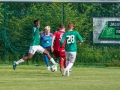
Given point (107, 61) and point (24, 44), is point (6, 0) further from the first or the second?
point (107, 61)

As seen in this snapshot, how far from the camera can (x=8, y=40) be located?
30.5 metres

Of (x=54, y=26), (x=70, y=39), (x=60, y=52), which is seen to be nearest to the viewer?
(x=70, y=39)

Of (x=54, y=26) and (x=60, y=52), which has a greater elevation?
(x=54, y=26)

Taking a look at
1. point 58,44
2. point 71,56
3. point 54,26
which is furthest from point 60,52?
point 54,26

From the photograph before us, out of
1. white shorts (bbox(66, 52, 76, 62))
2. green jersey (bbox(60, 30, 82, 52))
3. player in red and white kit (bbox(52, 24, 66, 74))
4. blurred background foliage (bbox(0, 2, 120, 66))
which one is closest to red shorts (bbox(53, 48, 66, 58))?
player in red and white kit (bbox(52, 24, 66, 74))

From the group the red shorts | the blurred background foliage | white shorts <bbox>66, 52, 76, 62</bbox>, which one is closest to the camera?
white shorts <bbox>66, 52, 76, 62</bbox>

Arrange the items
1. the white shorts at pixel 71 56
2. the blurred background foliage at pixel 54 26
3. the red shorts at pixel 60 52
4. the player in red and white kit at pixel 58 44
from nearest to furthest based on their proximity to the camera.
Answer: the white shorts at pixel 71 56 → the red shorts at pixel 60 52 → the player in red and white kit at pixel 58 44 → the blurred background foliage at pixel 54 26

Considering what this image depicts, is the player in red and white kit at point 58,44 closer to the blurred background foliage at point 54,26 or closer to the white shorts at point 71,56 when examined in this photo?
the white shorts at point 71,56

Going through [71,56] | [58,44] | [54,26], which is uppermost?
[54,26]

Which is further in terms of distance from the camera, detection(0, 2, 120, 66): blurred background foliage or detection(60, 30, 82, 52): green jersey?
detection(0, 2, 120, 66): blurred background foliage

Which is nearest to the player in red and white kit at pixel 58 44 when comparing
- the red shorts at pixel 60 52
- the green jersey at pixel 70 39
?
the red shorts at pixel 60 52

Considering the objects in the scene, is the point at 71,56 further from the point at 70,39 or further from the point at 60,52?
the point at 60,52

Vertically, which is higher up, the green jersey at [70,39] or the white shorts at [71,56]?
the green jersey at [70,39]

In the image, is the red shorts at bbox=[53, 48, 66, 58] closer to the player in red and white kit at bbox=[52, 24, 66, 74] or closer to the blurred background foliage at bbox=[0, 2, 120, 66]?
the player in red and white kit at bbox=[52, 24, 66, 74]
